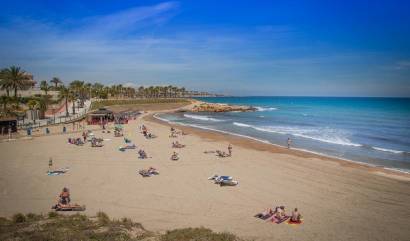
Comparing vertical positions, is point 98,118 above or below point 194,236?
below

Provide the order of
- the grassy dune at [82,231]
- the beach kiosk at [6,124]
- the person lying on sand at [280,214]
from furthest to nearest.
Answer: the beach kiosk at [6,124] → the person lying on sand at [280,214] → the grassy dune at [82,231]

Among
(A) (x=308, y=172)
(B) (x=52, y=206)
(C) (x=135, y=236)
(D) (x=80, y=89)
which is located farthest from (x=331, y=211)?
(D) (x=80, y=89)

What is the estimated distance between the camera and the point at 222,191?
18234 mm

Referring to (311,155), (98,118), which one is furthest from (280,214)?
(98,118)

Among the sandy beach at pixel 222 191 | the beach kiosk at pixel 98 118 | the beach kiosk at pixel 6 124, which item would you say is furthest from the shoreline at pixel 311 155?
the beach kiosk at pixel 6 124

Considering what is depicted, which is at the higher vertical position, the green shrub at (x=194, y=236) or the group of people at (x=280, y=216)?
the green shrub at (x=194, y=236)

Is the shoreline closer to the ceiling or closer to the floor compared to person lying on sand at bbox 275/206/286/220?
closer to the floor

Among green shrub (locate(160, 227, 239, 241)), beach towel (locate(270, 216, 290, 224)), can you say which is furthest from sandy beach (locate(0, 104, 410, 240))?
green shrub (locate(160, 227, 239, 241))

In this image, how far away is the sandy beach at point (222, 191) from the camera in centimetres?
1375

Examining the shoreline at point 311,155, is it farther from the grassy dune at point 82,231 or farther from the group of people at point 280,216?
the grassy dune at point 82,231

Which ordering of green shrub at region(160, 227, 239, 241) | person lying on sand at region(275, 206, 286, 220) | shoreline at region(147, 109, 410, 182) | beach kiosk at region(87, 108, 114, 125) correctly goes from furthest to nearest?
beach kiosk at region(87, 108, 114, 125) < shoreline at region(147, 109, 410, 182) < person lying on sand at region(275, 206, 286, 220) < green shrub at region(160, 227, 239, 241)

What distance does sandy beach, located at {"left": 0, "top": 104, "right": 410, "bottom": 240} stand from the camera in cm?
1375

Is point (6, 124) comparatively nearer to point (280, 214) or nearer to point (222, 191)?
point (222, 191)

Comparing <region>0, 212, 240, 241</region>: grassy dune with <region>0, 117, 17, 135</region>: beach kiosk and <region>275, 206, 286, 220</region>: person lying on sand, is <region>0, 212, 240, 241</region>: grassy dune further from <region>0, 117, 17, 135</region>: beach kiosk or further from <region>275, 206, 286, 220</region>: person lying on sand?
<region>0, 117, 17, 135</region>: beach kiosk
